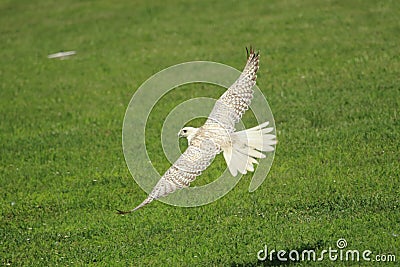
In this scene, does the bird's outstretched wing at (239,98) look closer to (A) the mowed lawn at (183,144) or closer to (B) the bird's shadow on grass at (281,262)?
(A) the mowed lawn at (183,144)

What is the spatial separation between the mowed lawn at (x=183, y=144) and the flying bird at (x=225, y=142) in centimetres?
108

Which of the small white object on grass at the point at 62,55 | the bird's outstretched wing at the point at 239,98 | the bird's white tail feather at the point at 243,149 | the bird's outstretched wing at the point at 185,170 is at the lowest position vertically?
the small white object on grass at the point at 62,55

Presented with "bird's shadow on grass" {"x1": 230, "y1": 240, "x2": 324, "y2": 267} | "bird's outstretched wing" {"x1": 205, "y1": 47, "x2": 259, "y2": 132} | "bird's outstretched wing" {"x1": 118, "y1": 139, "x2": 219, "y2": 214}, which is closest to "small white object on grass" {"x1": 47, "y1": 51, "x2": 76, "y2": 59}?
"bird's outstretched wing" {"x1": 205, "y1": 47, "x2": 259, "y2": 132}

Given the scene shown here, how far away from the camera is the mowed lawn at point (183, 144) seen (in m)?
8.68

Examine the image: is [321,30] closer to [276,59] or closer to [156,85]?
[276,59]

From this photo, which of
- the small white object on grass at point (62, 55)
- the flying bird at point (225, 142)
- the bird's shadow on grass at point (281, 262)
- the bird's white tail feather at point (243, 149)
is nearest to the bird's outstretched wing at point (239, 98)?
the flying bird at point (225, 142)

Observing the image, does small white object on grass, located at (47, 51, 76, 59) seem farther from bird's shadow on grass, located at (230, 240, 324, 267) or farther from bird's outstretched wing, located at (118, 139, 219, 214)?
bird's shadow on grass, located at (230, 240, 324, 267)

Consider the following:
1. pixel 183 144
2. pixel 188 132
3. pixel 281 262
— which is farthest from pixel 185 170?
pixel 183 144

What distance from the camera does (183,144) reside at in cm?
1216

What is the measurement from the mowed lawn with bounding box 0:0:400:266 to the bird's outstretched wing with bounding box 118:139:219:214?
1330 mm

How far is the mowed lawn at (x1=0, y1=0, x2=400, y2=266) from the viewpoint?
342 inches

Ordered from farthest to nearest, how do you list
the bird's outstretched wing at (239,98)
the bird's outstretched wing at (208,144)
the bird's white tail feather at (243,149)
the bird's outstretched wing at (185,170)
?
the bird's outstretched wing at (239,98) < the bird's white tail feather at (243,149) < the bird's outstretched wing at (208,144) < the bird's outstretched wing at (185,170)

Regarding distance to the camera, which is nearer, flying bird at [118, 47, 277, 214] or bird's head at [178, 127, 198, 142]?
flying bird at [118, 47, 277, 214]

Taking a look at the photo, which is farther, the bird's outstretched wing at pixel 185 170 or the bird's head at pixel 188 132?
the bird's head at pixel 188 132
